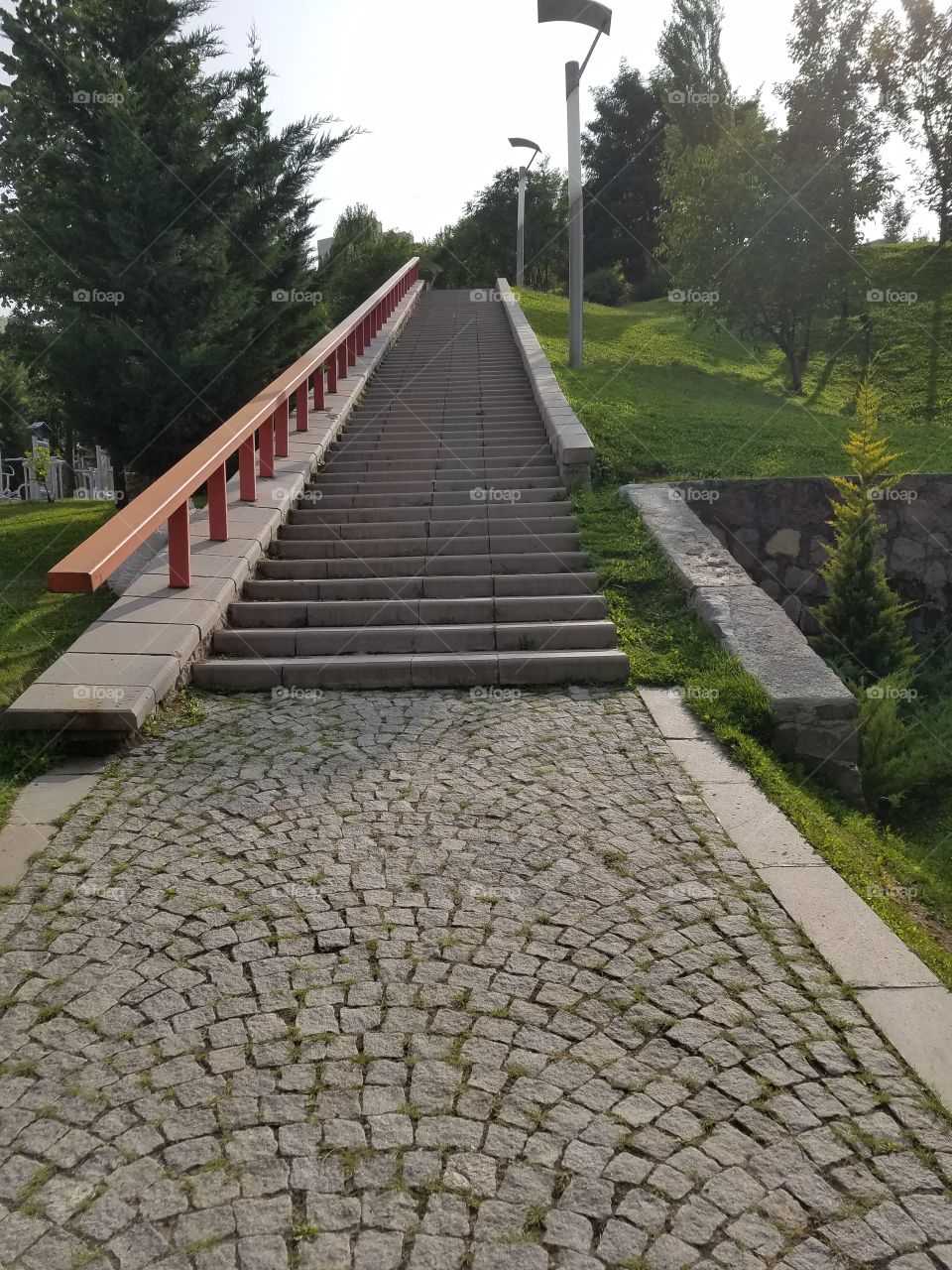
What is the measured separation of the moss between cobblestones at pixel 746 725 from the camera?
165 inches

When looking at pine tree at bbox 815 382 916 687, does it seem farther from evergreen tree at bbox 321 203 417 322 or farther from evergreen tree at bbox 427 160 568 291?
evergreen tree at bbox 427 160 568 291

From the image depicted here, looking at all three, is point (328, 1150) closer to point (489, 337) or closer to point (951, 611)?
point (951, 611)

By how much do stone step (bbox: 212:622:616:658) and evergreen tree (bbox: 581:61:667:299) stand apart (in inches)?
1516

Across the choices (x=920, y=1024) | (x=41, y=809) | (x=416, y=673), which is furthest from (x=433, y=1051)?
(x=416, y=673)

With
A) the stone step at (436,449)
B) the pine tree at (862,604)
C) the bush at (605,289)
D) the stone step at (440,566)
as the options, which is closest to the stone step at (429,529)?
the stone step at (440,566)

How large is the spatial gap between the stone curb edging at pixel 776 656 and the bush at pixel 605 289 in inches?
1271

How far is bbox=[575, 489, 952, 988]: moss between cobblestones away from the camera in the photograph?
4180 millimetres

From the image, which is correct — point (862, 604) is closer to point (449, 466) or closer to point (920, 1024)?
point (449, 466)

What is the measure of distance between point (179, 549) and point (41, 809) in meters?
2.50

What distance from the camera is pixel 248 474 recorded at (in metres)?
8.28

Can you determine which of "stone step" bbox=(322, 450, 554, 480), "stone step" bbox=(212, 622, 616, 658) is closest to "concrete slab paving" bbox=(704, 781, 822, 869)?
"stone step" bbox=(212, 622, 616, 658)

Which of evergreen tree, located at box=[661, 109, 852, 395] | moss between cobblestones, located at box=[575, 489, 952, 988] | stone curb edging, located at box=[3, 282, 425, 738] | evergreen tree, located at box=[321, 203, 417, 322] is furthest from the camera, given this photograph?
evergreen tree, located at box=[321, 203, 417, 322]

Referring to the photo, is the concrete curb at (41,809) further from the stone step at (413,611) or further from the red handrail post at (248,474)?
the red handrail post at (248,474)

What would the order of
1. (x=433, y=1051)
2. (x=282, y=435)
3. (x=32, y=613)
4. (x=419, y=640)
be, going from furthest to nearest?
(x=282, y=435) → (x=32, y=613) → (x=419, y=640) → (x=433, y=1051)
